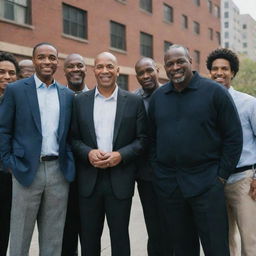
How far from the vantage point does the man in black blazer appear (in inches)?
141

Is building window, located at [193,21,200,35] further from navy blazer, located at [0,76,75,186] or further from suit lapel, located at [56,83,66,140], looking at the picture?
navy blazer, located at [0,76,75,186]

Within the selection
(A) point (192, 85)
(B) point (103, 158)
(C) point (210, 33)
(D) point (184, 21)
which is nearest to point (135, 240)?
(B) point (103, 158)

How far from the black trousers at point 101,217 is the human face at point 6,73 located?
59.3 inches

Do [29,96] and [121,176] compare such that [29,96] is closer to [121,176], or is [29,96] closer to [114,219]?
[121,176]

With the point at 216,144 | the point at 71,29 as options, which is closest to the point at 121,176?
the point at 216,144

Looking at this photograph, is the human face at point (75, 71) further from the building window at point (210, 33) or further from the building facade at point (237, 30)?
the building facade at point (237, 30)

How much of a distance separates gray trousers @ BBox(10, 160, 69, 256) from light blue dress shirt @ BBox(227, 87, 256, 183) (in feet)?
5.45

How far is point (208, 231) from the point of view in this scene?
3252 millimetres

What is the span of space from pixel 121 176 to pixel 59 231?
0.82 meters

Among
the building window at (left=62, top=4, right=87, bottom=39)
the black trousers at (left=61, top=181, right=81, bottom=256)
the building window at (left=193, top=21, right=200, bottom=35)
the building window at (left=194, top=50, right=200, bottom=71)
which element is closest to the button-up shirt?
the black trousers at (left=61, top=181, right=81, bottom=256)

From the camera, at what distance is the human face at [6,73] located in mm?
4102

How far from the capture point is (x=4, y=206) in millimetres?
3961

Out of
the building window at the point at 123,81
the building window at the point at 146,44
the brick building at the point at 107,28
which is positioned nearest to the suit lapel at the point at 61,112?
the brick building at the point at 107,28

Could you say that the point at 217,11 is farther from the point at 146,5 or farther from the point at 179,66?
the point at 179,66
